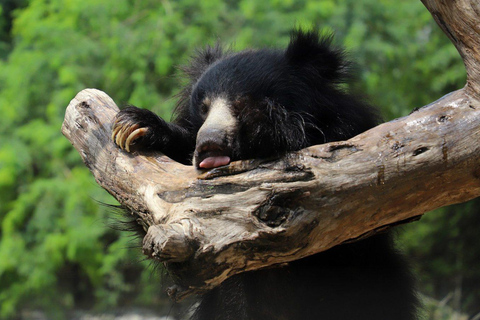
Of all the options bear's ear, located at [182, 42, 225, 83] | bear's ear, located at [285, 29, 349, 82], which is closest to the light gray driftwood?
bear's ear, located at [285, 29, 349, 82]

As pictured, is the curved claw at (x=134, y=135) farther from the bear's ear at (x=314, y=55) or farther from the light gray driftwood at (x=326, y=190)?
the bear's ear at (x=314, y=55)

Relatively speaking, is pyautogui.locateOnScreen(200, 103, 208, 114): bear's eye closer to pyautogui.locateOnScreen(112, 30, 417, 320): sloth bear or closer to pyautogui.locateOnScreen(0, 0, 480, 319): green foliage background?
pyautogui.locateOnScreen(112, 30, 417, 320): sloth bear

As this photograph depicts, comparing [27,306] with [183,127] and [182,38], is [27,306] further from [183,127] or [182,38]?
[183,127]

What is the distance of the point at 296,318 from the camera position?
3.17 metres

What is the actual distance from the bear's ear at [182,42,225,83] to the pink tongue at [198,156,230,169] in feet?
4.18

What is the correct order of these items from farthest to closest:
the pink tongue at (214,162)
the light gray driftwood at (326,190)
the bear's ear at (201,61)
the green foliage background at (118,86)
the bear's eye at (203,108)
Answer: the green foliage background at (118,86), the bear's ear at (201,61), the bear's eye at (203,108), the pink tongue at (214,162), the light gray driftwood at (326,190)

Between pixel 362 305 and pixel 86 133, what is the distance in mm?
1919

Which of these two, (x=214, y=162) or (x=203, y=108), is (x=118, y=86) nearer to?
(x=203, y=108)

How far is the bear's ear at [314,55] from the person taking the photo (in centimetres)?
339

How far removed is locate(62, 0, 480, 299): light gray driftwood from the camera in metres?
2.17

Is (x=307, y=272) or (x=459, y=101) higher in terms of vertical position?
(x=459, y=101)

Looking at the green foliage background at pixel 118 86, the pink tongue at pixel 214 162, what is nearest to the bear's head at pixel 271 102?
the pink tongue at pixel 214 162

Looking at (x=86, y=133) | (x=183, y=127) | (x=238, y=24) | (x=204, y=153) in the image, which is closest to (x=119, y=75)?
(x=238, y=24)

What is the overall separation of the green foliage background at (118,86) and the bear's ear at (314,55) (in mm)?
3151
